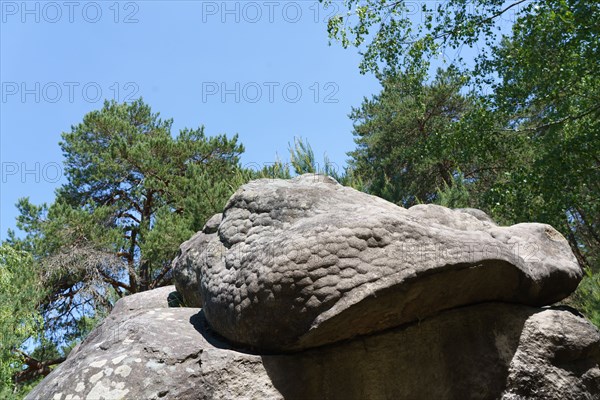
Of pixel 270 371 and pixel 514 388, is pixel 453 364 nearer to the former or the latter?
pixel 514 388

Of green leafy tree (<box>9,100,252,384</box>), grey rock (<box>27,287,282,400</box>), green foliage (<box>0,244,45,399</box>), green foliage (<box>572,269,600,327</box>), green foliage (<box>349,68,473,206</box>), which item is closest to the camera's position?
grey rock (<box>27,287,282,400</box>)

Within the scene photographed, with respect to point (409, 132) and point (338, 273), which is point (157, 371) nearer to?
point (338, 273)

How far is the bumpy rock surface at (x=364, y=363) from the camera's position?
10.8 feet

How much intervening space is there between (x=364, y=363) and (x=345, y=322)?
37 cm

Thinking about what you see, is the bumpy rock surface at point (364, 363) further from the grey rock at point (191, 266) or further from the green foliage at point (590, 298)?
the green foliage at point (590, 298)

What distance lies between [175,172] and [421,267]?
14.1 meters

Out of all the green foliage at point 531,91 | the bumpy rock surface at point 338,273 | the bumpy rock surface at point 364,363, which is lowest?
the bumpy rock surface at point 364,363

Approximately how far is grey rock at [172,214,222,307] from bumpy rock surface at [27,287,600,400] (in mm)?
306

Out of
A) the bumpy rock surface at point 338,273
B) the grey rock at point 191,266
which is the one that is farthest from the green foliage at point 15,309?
the bumpy rock surface at point 338,273

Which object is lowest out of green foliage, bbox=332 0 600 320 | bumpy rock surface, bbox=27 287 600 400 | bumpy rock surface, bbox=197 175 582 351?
bumpy rock surface, bbox=27 287 600 400

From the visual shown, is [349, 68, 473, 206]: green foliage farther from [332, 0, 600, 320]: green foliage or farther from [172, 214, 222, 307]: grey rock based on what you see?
[172, 214, 222, 307]: grey rock

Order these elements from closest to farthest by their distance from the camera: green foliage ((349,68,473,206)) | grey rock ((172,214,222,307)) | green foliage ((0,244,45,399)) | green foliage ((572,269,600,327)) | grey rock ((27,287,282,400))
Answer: grey rock ((27,287,282,400)) < grey rock ((172,214,222,307)) < green foliage ((572,269,600,327)) < green foliage ((0,244,45,399)) < green foliage ((349,68,473,206))

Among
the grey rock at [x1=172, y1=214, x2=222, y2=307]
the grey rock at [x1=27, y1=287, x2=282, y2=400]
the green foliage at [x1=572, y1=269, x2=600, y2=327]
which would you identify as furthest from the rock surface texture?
the green foliage at [x1=572, y1=269, x2=600, y2=327]

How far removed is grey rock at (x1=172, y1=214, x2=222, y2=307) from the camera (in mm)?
4367
